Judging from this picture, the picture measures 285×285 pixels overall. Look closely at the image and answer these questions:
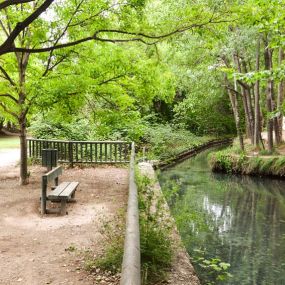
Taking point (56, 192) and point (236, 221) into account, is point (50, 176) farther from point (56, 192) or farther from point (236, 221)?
point (236, 221)

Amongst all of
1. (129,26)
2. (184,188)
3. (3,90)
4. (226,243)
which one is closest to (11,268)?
(226,243)

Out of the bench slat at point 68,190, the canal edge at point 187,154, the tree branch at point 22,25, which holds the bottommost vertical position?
the canal edge at point 187,154

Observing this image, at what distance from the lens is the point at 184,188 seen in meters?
17.3

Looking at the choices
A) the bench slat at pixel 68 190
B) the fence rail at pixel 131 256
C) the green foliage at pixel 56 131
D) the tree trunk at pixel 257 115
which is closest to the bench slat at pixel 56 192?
the bench slat at pixel 68 190

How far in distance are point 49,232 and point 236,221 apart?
654 cm

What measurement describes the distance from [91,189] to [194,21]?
5.73 m

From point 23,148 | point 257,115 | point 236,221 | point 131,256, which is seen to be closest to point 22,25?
point 131,256

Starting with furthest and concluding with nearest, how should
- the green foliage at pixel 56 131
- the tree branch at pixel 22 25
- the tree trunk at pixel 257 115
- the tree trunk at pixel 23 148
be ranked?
the tree trunk at pixel 257 115 → the green foliage at pixel 56 131 → the tree trunk at pixel 23 148 → the tree branch at pixel 22 25

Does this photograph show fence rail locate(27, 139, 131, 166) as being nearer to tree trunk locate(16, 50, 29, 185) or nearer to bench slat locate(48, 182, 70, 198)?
tree trunk locate(16, 50, 29, 185)

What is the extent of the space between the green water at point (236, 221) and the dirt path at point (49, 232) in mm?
1692

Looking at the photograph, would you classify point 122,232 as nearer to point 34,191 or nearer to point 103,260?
point 103,260

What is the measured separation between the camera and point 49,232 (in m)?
7.71

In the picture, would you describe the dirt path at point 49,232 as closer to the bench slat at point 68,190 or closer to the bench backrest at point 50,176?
the bench slat at point 68,190

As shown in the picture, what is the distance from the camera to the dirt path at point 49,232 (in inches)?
223
